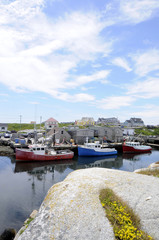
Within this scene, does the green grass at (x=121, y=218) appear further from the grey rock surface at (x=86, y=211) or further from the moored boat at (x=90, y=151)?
the moored boat at (x=90, y=151)

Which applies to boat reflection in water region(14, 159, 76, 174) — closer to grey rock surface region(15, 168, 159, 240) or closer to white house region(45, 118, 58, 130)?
grey rock surface region(15, 168, 159, 240)

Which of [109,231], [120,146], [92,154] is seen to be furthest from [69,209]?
[120,146]

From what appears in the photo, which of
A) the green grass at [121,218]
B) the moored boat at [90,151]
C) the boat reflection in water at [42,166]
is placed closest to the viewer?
the green grass at [121,218]

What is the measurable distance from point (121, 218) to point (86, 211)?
1.60 metres

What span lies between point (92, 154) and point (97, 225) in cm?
3974

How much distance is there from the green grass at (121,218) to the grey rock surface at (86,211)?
10.0 inches

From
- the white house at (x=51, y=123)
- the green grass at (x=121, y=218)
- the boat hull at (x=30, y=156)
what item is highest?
the white house at (x=51, y=123)

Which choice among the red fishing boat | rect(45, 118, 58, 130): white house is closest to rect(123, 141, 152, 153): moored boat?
the red fishing boat

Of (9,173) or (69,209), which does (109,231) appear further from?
(9,173)

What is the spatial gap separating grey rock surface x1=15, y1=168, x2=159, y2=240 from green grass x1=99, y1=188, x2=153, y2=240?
0.84ft

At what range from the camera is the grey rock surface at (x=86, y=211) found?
650cm

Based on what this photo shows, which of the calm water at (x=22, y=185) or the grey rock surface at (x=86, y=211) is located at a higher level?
the grey rock surface at (x=86, y=211)

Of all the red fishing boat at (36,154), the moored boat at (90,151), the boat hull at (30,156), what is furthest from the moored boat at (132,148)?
the boat hull at (30,156)

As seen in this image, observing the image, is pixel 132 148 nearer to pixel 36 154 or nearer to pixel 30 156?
pixel 36 154
